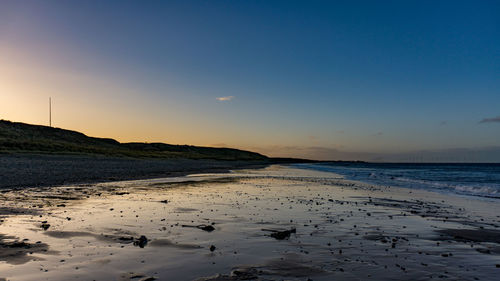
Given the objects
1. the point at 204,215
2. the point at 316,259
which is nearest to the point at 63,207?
the point at 204,215

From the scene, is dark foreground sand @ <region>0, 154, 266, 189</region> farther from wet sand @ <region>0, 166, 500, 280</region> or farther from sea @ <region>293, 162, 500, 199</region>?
sea @ <region>293, 162, 500, 199</region>

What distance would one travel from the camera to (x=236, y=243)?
9.95 m

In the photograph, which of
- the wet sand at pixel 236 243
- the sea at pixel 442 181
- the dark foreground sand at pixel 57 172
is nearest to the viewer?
the wet sand at pixel 236 243

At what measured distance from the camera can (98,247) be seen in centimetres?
912

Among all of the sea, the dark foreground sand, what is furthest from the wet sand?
the sea

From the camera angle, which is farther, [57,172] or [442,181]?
[442,181]

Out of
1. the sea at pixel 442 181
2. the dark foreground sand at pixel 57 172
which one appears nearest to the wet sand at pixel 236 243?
the dark foreground sand at pixel 57 172

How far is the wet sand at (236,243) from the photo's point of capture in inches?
290

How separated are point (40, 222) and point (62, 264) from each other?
5668 millimetres

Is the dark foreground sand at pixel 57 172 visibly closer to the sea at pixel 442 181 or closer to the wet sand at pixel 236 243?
the wet sand at pixel 236 243

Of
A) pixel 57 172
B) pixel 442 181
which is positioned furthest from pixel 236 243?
pixel 442 181

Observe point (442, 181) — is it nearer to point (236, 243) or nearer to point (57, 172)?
point (236, 243)

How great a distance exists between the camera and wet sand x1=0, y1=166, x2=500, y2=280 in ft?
24.2

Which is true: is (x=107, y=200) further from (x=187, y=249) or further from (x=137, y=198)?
(x=187, y=249)
